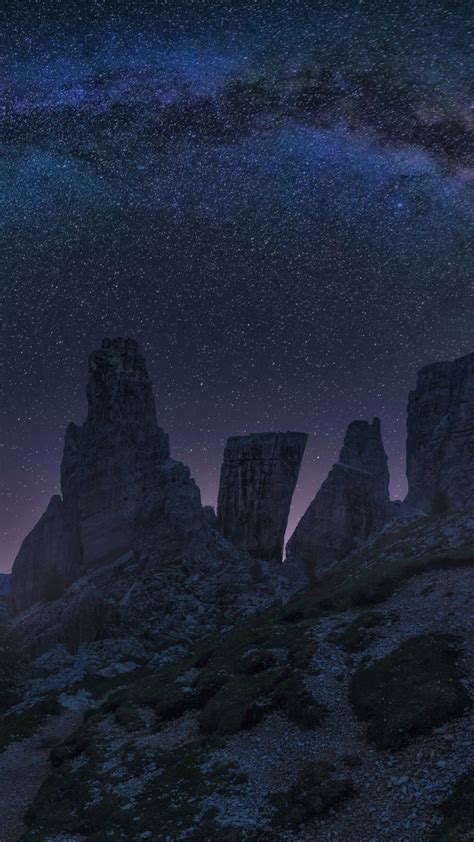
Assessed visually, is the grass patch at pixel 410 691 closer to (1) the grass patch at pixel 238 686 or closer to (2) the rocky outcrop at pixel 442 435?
(1) the grass patch at pixel 238 686

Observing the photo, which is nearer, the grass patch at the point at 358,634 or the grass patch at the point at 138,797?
the grass patch at the point at 138,797

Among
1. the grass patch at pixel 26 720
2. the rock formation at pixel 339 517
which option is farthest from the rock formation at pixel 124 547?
the rock formation at pixel 339 517

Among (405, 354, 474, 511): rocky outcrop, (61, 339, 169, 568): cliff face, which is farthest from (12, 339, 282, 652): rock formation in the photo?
(405, 354, 474, 511): rocky outcrop

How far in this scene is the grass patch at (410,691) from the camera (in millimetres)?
22781

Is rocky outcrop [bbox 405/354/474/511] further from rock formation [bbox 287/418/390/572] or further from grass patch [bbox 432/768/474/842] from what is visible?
grass patch [bbox 432/768/474/842]

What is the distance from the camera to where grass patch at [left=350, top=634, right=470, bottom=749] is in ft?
74.7

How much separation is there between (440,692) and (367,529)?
97.7 m

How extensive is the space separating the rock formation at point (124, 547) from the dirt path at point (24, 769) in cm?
2814

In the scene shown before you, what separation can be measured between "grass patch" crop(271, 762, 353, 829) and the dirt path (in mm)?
13796

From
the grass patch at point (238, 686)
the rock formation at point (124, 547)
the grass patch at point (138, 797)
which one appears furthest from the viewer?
the rock formation at point (124, 547)

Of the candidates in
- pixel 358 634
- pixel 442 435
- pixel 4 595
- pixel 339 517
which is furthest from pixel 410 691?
pixel 4 595

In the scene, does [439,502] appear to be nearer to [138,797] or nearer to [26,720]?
[26,720]

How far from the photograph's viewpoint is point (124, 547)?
9288 centimetres

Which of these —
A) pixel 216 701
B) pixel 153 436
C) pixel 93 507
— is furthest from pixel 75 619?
pixel 216 701
